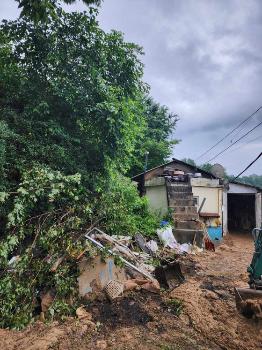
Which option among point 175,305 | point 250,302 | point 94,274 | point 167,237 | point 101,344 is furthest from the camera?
point 167,237

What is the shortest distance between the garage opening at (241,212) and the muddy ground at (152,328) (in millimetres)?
15481

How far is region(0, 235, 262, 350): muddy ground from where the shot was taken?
4.50 m

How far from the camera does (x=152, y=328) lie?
498 cm

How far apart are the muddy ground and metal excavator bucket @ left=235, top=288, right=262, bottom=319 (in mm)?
238

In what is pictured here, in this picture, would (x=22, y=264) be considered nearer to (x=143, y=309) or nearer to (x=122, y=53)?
(x=143, y=309)

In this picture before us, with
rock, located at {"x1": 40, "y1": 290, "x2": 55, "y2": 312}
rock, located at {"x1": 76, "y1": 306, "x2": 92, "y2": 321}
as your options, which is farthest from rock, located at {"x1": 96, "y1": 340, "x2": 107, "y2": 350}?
rock, located at {"x1": 40, "y1": 290, "x2": 55, "y2": 312}

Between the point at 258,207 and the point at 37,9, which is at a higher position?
the point at 37,9

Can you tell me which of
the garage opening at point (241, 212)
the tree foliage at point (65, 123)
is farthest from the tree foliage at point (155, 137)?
the tree foliage at point (65, 123)

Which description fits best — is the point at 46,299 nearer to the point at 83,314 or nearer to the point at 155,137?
the point at 83,314

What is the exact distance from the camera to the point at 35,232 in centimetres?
673

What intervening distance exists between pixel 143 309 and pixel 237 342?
71.3 inches

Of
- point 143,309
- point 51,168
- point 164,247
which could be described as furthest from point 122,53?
point 143,309

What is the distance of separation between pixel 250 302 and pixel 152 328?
5.59ft

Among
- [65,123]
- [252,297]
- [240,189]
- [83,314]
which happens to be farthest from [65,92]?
[240,189]
